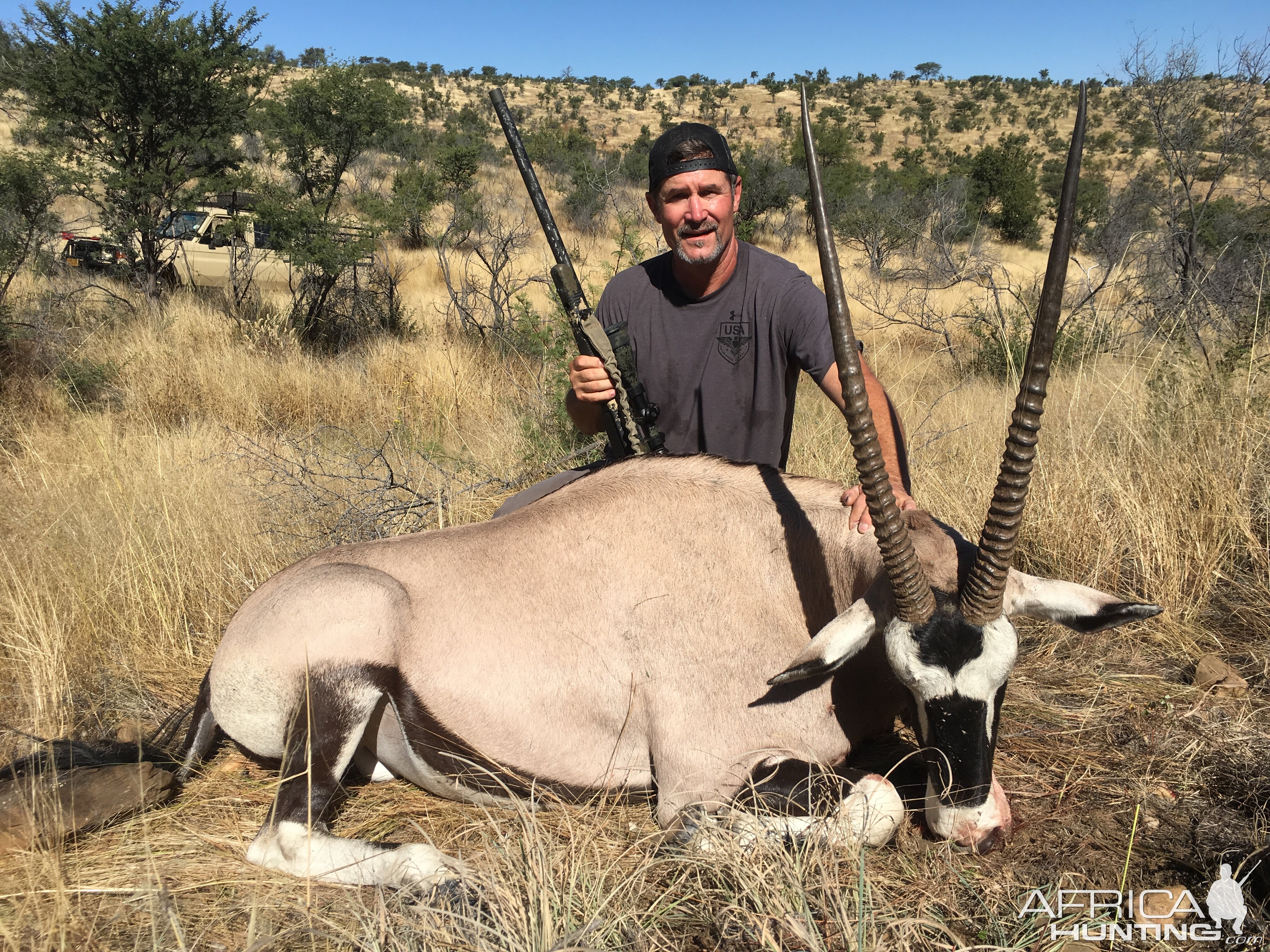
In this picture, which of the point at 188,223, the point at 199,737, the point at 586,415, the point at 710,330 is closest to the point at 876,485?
the point at 710,330

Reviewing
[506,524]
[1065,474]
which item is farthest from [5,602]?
[1065,474]

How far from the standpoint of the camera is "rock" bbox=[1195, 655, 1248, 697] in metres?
3.50

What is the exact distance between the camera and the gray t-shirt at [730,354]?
3.96m

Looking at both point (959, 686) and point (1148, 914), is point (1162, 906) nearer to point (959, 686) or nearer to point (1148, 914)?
point (1148, 914)

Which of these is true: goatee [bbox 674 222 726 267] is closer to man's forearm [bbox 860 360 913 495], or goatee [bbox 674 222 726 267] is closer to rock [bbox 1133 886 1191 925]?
man's forearm [bbox 860 360 913 495]

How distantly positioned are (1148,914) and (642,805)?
1558 mm

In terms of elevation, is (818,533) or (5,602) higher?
(818,533)

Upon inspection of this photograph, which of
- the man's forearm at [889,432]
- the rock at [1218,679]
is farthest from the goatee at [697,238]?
the rock at [1218,679]

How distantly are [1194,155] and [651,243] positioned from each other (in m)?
6.78

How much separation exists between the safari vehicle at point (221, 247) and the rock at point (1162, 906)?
10.4 m

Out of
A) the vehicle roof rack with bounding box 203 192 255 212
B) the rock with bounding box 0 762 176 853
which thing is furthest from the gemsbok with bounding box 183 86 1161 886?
the vehicle roof rack with bounding box 203 192 255 212

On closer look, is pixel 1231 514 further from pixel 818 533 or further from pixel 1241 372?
pixel 818 533

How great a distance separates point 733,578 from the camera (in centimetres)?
291

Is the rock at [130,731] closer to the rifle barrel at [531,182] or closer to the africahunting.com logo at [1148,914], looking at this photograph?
the rifle barrel at [531,182]
